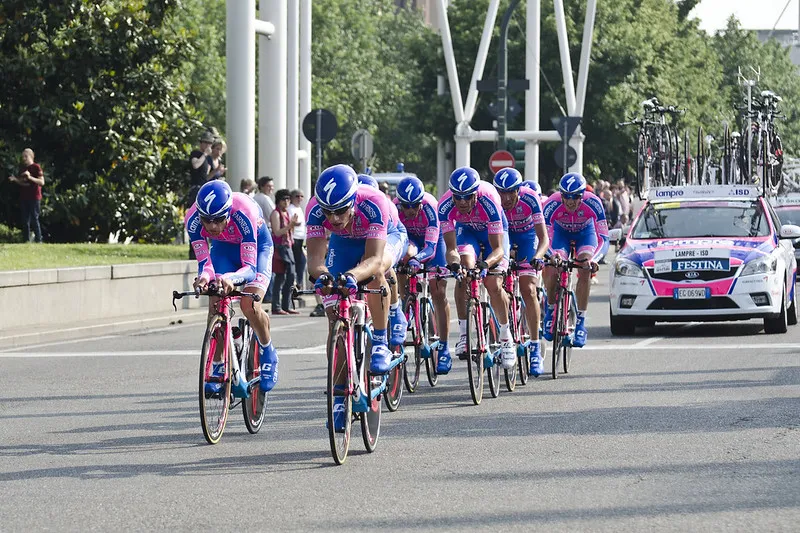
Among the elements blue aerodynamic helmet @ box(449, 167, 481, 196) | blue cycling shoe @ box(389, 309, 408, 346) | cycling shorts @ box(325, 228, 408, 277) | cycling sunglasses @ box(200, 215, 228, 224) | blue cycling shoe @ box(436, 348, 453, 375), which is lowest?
blue cycling shoe @ box(436, 348, 453, 375)

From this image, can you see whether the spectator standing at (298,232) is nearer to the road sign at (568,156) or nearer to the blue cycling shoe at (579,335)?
the blue cycling shoe at (579,335)

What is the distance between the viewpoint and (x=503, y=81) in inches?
1304

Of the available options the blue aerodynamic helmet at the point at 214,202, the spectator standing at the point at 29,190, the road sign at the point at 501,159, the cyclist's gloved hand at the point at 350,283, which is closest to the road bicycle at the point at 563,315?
the blue aerodynamic helmet at the point at 214,202

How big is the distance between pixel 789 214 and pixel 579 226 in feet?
60.0

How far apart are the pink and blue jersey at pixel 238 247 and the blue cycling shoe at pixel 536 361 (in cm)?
376

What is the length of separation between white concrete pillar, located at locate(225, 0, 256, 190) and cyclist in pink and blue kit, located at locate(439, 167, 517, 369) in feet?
45.4

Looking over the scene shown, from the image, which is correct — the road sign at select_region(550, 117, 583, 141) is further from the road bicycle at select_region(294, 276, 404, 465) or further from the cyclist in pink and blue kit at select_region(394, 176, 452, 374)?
the road bicycle at select_region(294, 276, 404, 465)

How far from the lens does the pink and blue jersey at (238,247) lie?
35.2ft

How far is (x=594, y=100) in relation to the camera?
2579 inches

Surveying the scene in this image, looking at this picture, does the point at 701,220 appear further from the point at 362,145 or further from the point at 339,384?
the point at 362,145

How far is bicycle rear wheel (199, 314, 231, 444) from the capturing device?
402 inches

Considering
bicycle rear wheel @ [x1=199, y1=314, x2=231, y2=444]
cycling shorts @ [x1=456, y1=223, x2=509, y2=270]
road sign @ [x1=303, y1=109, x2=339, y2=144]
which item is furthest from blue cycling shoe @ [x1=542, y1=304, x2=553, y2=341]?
road sign @ [x1=303, y1=109, x2=339, y2=144]

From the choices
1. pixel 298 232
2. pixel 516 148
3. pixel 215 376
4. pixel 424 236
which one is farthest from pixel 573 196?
pixel 516 148

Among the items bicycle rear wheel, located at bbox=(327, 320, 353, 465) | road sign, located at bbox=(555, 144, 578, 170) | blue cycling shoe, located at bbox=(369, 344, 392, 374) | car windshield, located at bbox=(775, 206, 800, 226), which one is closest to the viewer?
bicycle rear wheel, located at bbox=(327, 320, 353, 465)
